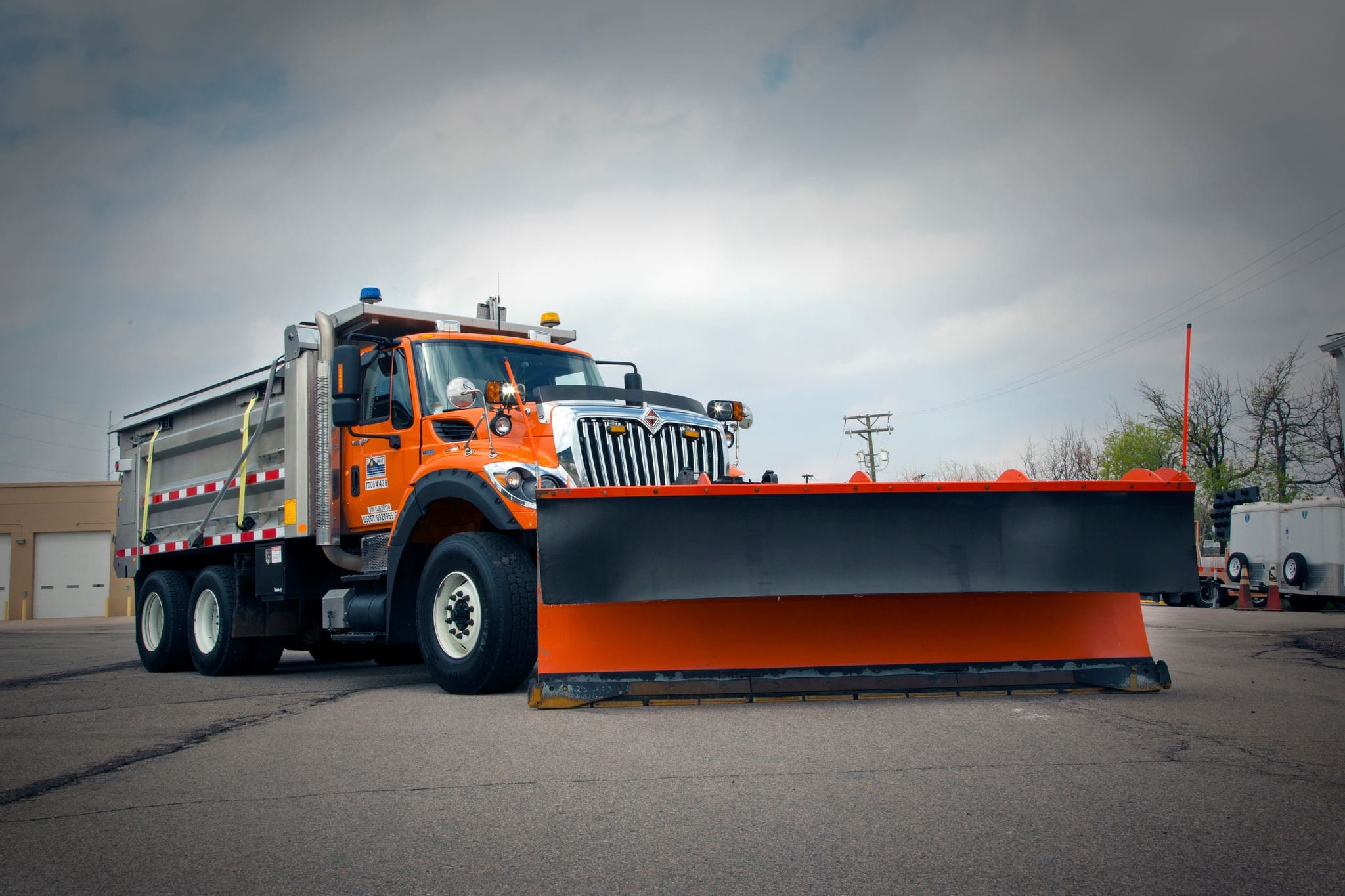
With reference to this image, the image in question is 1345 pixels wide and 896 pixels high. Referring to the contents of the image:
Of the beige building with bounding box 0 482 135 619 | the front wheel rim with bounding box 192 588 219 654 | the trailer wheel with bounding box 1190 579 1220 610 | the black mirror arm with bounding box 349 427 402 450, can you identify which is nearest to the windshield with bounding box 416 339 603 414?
the black mirror arm with bounding box 349 427 402 450

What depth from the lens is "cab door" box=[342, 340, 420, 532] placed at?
7.98 meters

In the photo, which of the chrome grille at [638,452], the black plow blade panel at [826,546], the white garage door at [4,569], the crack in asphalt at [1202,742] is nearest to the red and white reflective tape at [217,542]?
the chrome grille at [638,452]

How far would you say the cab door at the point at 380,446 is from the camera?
26.2 ft

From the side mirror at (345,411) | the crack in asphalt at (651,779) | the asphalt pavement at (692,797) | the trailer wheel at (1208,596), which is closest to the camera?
the asphalt pavement at (692,797)

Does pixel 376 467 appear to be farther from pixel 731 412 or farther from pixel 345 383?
pixel 731 412

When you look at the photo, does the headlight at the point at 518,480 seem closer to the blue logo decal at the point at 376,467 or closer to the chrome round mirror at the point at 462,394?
the chrome round mirror at the point at 462,394

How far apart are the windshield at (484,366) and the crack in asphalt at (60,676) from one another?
4555 millimetres

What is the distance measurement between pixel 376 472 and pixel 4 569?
38.9 m

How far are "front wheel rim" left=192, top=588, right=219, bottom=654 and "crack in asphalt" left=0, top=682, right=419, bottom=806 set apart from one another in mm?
2703

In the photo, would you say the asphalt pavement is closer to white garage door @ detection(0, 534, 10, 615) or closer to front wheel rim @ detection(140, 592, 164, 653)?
front wheel rim @ detection(140, 592, 164, 653)

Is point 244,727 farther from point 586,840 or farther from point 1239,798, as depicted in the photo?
point 1239,798

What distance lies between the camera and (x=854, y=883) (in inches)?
113

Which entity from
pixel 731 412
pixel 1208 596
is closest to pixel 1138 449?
pixel 1208 596

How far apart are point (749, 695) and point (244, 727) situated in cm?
297
